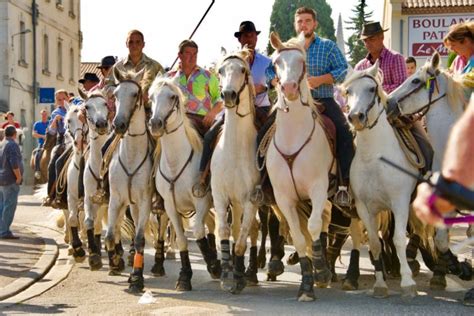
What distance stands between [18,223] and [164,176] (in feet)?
35.8

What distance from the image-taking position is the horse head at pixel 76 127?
13266 millimetres

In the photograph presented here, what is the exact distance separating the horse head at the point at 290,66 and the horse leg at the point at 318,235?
41.1 inches

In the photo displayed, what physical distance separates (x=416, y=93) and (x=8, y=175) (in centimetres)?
980

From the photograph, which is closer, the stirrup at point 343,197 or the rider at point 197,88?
the stirrup at point 343,197

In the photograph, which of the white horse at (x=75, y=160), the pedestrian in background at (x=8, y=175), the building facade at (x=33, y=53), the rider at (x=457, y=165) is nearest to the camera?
the rider at (x=457, y=165)

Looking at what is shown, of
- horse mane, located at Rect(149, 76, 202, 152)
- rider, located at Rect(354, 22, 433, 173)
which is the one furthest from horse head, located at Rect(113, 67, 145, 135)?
rider, located at Rect(354, 22, 433, 173)

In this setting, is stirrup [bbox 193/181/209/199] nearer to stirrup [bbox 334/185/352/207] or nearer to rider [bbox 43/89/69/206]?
stirrup [bbox 334/185/352/207]

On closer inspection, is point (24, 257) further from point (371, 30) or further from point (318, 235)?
point (371, 30)

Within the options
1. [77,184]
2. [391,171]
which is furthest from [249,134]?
[77,184]

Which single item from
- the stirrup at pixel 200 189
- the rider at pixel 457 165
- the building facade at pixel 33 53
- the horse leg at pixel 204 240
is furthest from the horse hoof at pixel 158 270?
the building facade at pixel 33 53

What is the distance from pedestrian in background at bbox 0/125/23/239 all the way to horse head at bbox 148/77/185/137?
7418 mm

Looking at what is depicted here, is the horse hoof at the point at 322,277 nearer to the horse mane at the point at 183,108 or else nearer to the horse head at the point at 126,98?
the horse mane at the point at 183,108

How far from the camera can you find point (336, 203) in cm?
970

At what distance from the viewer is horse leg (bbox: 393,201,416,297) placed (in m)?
9.05
